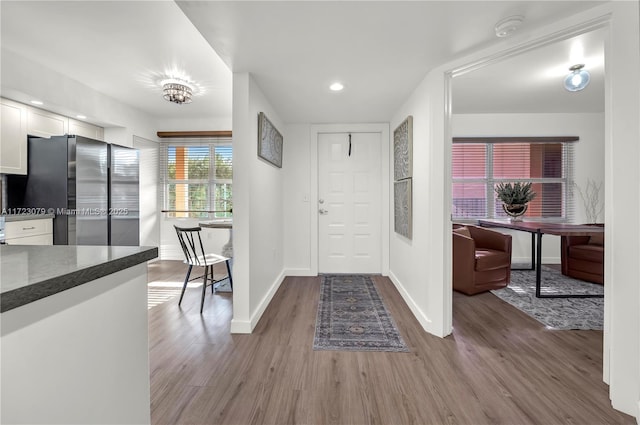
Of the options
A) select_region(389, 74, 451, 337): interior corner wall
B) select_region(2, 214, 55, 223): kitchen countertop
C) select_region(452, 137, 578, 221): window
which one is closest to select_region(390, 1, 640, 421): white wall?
select_region(389, 74, 451, 337): interior corner wall

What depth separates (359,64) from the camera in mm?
2365

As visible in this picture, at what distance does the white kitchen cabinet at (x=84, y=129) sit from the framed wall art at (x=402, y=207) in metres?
4.28

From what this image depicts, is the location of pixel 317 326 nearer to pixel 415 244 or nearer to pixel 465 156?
pixel 415 244

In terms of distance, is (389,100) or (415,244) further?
(389,100)

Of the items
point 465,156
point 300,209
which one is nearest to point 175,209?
point 300,209

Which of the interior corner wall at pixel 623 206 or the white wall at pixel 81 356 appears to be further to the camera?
the interior corner wall at pixel 623 206

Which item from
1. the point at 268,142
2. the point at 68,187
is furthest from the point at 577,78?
the point at 68,187

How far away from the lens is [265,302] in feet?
9.95

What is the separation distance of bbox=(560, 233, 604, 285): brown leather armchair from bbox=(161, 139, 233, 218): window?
16.8 ft

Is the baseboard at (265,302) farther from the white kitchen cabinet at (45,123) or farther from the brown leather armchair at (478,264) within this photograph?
the white kitchen cabinet at (45,123)

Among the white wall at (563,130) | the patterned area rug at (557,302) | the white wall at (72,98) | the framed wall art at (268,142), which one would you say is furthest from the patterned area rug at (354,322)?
the white wall at (72,98)

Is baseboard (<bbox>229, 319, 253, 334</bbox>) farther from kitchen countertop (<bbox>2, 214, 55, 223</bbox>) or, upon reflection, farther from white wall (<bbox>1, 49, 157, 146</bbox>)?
white wall (<bbox>1, 49, 157, 146</bbox>)

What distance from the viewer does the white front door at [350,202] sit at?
4.31 m

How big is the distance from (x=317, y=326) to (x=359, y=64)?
226 cm
